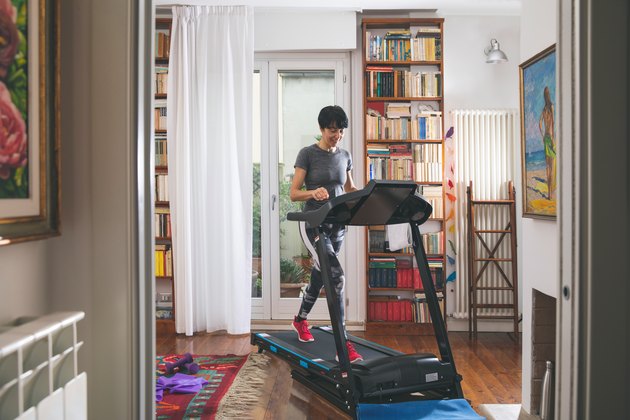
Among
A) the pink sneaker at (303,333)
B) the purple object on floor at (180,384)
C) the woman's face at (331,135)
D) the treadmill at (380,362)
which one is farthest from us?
the pink sneaker at (303,333)

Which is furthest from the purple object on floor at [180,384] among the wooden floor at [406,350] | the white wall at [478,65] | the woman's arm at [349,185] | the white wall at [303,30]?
the white wall at [478,65]

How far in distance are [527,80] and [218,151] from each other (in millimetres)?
2842

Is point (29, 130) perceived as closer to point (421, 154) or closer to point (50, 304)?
point (50, 304)

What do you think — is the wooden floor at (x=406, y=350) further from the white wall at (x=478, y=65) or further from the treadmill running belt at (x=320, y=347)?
the white wall at (x=478, y=65)

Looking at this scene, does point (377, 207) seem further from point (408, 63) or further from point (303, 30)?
point (303, 30)

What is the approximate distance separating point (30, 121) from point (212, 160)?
11.9 feet

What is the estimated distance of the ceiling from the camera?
4742mm

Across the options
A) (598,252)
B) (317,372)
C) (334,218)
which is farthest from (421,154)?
(598,252)

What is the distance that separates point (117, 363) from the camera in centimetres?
143

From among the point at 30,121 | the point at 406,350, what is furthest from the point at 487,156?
the point at 30,121

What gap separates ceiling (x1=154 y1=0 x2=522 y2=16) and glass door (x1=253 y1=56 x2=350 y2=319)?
0.52 metres

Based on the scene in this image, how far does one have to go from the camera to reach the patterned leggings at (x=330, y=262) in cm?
346

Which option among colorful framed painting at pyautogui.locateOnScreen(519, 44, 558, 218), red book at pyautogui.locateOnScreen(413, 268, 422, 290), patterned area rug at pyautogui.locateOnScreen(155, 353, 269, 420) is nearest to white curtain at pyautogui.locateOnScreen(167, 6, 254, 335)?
patterned area rug at pyautogui.locateOnScreen(155, 353, 269, 420)

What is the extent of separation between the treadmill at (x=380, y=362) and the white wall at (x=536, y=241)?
429mm
